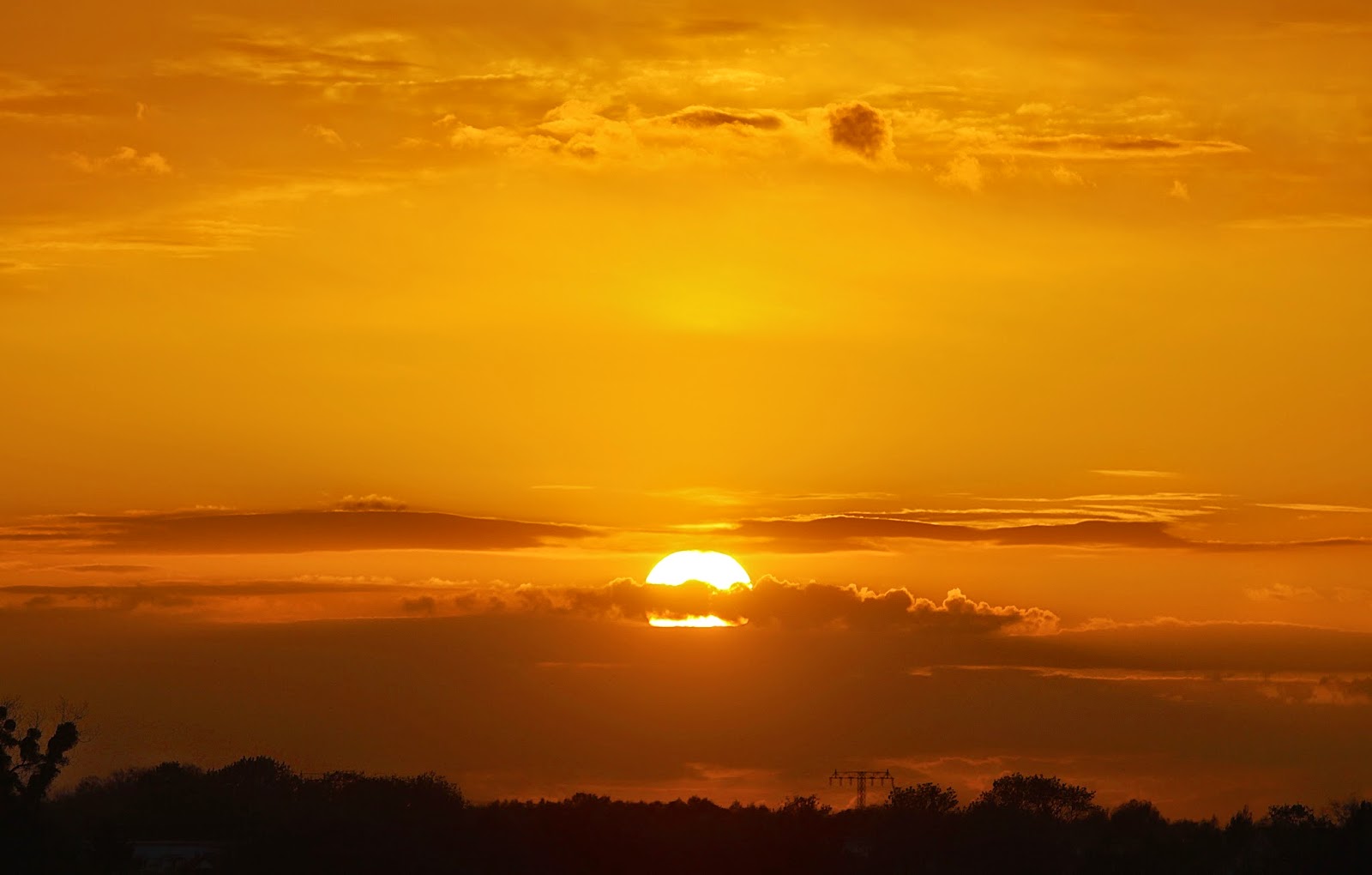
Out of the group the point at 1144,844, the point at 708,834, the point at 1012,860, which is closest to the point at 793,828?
the point at 708,834

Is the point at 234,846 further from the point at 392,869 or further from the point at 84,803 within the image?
the point at 84,803

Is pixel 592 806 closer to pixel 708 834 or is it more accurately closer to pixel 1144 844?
pixel 708 834

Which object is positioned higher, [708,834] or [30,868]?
[708,834]

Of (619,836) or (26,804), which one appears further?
(619,836)

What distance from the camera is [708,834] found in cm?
16250

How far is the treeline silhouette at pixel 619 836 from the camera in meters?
132

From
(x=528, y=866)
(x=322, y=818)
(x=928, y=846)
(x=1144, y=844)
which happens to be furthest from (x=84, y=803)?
(x=1144, y=844)

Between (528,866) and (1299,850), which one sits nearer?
(1299,850)

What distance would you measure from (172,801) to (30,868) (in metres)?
77.8

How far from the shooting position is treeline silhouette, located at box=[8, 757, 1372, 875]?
13188 centimetres

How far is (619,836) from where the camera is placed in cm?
15775

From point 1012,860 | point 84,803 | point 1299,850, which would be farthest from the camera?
point 84,803

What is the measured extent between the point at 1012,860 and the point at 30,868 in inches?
3355

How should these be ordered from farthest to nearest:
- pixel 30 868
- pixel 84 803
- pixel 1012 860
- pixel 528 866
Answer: pixel 84 803 → pixel 1012 860 → pixel 528 866 → pixel 30 868
